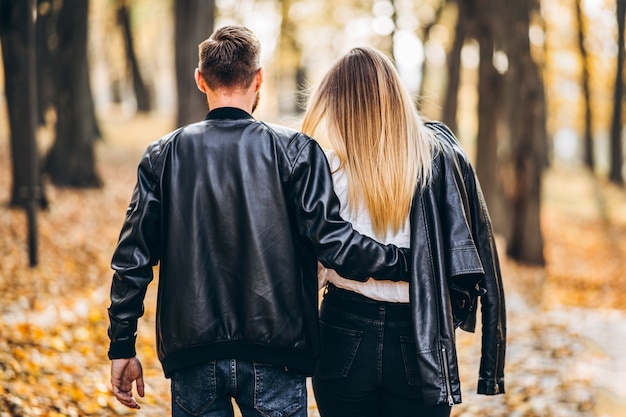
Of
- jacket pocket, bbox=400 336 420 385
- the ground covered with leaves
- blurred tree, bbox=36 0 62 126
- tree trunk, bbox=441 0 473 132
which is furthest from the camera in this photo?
blurred tree, bbox=36 0 62 126

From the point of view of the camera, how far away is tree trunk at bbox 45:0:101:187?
13.7 meters

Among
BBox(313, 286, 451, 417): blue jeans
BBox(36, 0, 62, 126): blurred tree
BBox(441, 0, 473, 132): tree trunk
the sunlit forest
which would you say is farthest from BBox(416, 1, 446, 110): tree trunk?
BBox(313, 286, 451, 417): blue jeans

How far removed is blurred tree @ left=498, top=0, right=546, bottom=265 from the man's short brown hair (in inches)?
435

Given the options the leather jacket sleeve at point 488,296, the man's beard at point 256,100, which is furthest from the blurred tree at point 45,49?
the leather jacket sleeve at point 488,296

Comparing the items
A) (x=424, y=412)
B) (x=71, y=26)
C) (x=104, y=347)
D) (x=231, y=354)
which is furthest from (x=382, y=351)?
(x=71, y=26)

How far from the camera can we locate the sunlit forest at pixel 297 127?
602 cm

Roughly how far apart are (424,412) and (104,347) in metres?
4.72

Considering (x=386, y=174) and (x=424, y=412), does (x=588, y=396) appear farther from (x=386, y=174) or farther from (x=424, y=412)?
(x=386, y=174)

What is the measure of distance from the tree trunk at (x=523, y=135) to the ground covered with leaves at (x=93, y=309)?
57 centimetres

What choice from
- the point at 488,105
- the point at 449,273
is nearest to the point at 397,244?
the point at 449,273

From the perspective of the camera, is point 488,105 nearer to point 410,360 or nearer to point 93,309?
point 93,309

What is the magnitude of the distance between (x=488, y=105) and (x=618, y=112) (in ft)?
41.9

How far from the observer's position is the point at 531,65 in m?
13.0

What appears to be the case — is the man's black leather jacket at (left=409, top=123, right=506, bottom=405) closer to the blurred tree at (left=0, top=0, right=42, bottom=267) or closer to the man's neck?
the man's neck
